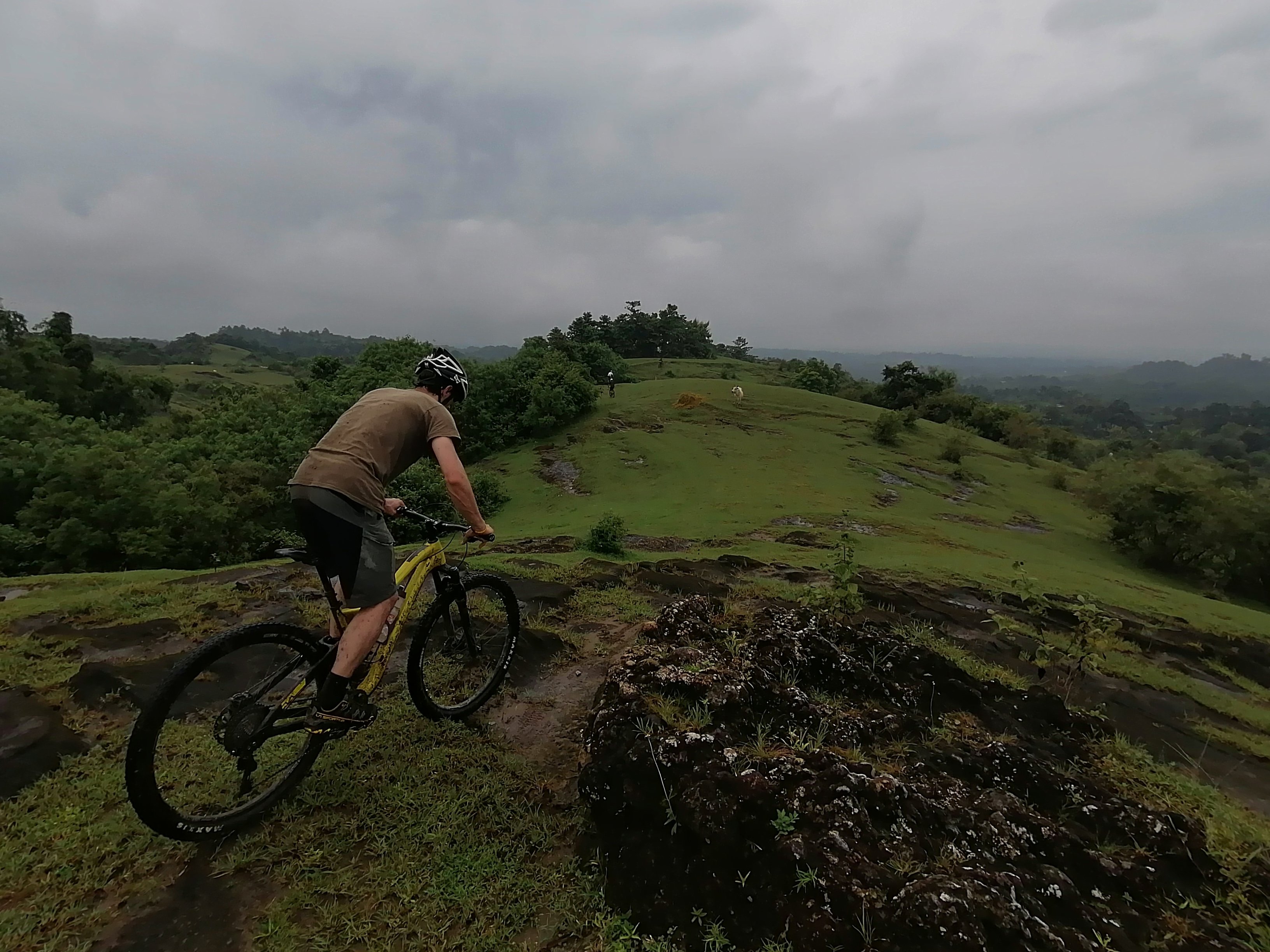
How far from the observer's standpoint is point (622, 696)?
Answer: 3777 mm

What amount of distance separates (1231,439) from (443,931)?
18181cm

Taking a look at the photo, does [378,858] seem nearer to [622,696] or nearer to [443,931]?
[443,931]

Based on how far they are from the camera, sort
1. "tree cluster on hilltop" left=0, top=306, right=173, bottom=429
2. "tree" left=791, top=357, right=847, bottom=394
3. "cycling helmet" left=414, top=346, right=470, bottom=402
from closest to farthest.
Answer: "cycling helmet" left=414, top=346, right=470, bottom=402, "tree cluster on hilltop" left=0, top=306, right=173, bottom=429, "tree" left=791, top=357, right=847, bottom=394

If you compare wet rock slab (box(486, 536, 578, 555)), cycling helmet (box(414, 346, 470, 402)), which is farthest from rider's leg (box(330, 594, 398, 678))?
wet rock slab (box(486, 536, 578, 555))

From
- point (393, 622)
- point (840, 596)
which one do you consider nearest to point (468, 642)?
point (393, 622)

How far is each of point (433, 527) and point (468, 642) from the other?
4.18 feet

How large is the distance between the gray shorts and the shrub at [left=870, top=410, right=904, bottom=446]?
39548 mm

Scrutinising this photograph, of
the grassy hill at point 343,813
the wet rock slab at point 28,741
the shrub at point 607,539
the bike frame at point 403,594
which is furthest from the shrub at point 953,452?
the wet rock slab at point 28,741

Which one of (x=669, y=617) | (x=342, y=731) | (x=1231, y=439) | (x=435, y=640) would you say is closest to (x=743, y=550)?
(x=669, y=617)

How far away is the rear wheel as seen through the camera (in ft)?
9.60

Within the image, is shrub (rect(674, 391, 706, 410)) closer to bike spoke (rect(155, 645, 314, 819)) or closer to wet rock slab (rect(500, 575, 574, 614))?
wet rock slab (rect(500, 575, 574, 614))

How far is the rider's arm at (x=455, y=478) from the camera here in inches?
140

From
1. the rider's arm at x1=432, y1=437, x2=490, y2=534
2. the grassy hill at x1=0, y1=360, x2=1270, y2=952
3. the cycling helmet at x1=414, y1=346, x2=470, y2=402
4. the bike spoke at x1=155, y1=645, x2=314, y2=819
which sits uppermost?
the cycling helmet at x1=414, y1=346, x2=470, y2=402

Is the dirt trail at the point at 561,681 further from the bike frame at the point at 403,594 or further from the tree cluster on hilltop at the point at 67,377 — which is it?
the tree cluster on hilltop at the point at 67,377
